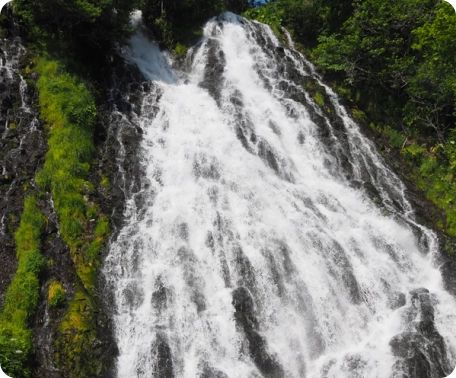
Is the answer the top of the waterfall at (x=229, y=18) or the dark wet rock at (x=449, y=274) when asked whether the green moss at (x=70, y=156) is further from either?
the top of the waterfall at (x=229, y=18)

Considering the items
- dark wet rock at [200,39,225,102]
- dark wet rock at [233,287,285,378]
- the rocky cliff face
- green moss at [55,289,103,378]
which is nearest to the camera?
green moss at [55,289,103,378]

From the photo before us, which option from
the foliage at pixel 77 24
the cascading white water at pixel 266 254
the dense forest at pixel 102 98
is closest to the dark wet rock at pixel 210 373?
the cascading white water at pixel 266 254

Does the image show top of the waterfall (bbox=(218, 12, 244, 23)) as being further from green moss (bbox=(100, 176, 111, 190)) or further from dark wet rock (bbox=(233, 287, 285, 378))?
dark wet rock (bbox=(233, 287, 285, 378))

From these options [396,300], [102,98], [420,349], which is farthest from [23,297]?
[396,300]

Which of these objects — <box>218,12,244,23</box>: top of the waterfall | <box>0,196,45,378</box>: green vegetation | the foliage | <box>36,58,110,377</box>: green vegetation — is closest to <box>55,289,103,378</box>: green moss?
<box>36,58,110,377</box>: green vegetation

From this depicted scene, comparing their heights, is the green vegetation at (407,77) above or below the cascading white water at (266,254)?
above

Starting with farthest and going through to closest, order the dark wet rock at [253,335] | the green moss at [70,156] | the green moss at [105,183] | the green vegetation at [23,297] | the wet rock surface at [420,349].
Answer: the green moss at [105,183] < the green moss at [70,156] < the dark wet rock at [253,335] < the wet rock surface at [420,349] < the green vegetation at [23,297]
